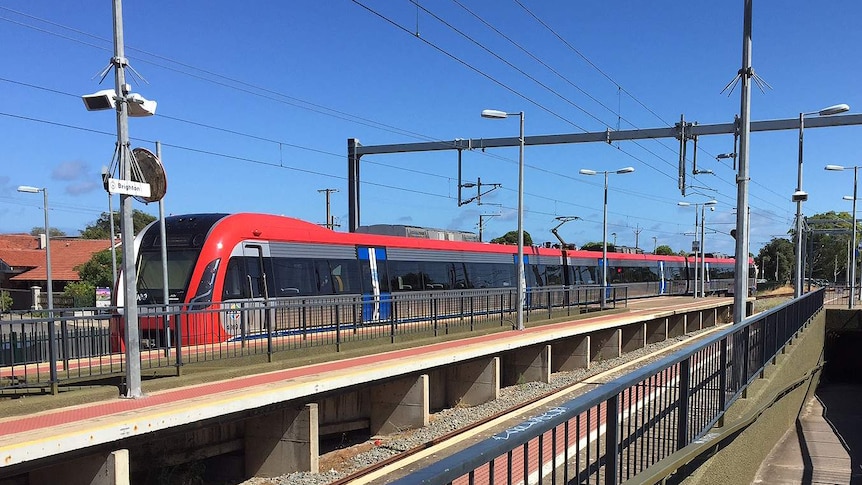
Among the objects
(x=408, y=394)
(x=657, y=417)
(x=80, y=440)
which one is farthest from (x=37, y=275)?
(x=657, y=417)

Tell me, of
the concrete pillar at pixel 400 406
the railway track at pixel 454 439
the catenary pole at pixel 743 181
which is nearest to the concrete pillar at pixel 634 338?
the railway track at pixel 454 439

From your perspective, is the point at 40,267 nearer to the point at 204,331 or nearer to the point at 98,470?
the point at 204,331

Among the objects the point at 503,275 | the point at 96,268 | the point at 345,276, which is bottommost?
the point at 96,268

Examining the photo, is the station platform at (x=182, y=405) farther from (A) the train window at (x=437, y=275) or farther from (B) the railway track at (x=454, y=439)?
(A) the train window at (x=437, y=275)

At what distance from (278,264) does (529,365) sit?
797 centimetres

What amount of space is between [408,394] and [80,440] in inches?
291

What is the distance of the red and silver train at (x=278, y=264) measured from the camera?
13.9 meters

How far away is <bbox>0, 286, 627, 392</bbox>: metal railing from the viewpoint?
868 cm

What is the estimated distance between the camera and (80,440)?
6.66 meters

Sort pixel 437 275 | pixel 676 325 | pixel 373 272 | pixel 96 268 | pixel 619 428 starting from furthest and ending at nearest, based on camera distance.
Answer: pixel 96 268 < pixel 676 325 < pixel 437 275 < pixel 373 272 < pixel 619 428

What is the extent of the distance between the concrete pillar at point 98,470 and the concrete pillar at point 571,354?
15730mm

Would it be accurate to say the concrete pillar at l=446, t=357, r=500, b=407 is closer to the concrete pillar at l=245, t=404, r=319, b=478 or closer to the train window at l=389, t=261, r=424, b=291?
the train window at l=389, t=261, r=424, b=291

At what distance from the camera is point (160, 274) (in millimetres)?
14719

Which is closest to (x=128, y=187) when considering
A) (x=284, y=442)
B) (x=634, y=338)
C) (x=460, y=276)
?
(x=284, y=442)
